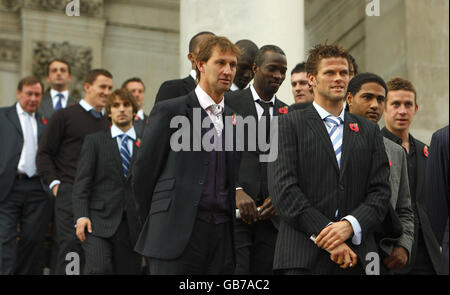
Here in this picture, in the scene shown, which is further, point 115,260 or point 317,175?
point 115,260

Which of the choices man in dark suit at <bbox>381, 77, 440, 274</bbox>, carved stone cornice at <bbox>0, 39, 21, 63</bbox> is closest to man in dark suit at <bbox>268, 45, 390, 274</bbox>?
man in dark suit at <bbox>381, 77, 440, 274</bbox>

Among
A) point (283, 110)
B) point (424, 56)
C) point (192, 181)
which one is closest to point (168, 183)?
point (192, 181)

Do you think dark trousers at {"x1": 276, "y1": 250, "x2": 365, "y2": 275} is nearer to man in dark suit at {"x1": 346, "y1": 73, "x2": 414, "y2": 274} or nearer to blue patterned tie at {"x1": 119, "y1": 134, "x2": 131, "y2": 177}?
man in dark suit at {"x1": 346, "y1": 73, "x2": 414, "y2": 274}

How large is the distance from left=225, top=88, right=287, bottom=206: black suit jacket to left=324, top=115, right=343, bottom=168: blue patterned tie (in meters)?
0.84

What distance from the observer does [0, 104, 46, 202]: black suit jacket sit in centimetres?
871

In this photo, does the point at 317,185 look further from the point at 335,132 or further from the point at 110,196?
the point at 110,196

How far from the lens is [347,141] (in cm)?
541

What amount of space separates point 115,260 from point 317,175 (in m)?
2.97

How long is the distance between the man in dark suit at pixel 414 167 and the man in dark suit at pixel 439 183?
5.11 ft

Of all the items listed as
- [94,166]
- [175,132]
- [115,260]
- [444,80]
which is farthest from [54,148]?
[444,80]

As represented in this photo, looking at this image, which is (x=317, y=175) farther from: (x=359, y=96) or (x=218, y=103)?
(x=359, y=96)

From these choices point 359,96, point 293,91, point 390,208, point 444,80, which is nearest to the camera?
point 390,208

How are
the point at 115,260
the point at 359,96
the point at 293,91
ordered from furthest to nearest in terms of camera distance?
the point at 293,91, the point at 115,260, the point at 359,96
